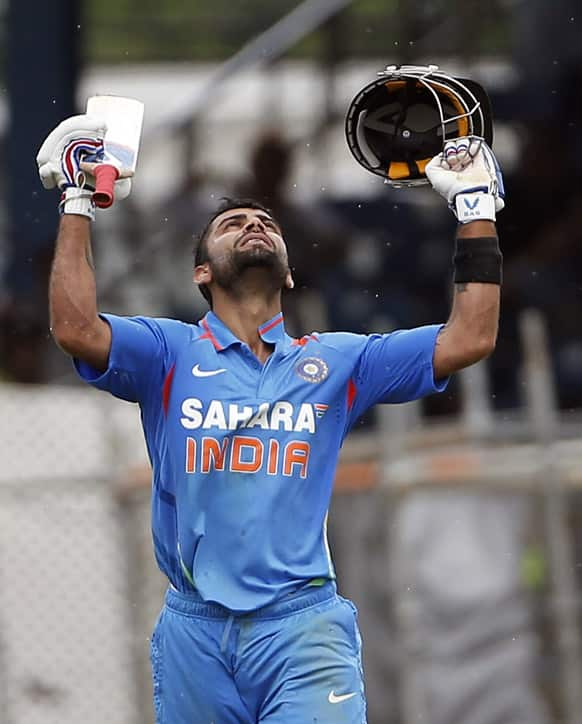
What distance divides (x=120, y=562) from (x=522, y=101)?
606cm

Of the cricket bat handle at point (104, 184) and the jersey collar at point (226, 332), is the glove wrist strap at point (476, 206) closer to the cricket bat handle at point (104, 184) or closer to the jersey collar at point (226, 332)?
the jersey collar at point (226, 332)

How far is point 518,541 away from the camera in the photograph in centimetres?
847

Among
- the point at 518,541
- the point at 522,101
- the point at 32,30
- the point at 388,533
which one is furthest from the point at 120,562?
the point at 32,30

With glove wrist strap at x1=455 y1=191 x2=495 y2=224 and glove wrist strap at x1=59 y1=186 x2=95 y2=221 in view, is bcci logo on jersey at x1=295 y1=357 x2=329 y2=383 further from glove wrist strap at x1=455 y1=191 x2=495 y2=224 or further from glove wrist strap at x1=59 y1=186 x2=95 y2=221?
glove wrist strap at x1=59 y1=186 x2=95 y2=221

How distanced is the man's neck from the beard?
41 millimetres

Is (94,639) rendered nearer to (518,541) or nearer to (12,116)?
(518,541)

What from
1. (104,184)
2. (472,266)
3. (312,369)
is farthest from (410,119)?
(104,184)

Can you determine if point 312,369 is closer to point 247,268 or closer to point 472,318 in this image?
point 247,268

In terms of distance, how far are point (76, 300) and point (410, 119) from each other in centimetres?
121

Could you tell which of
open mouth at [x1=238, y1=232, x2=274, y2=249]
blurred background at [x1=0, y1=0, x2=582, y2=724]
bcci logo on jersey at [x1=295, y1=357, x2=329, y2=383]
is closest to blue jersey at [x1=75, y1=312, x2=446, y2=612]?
bcci logo on jersey at [x1=295, y1=357, x2=329, y2=383]

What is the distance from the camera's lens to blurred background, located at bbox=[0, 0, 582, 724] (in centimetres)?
792

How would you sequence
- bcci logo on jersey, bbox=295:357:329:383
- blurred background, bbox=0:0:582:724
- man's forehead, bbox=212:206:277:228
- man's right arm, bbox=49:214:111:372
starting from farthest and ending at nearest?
blurred background, bbox=0:0:582:724 → man's forehead, bbox=212:206:277:228 → bcci logo on jersey, bbox=295:357:329:383 → man's right arm, bbox=49:214:111:372

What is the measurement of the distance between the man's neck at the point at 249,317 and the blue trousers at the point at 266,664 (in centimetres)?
74

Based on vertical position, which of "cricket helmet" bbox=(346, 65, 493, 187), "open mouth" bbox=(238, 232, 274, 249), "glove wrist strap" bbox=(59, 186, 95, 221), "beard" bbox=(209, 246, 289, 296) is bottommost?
"beard" bbox=(209, 246, 289, 296)
